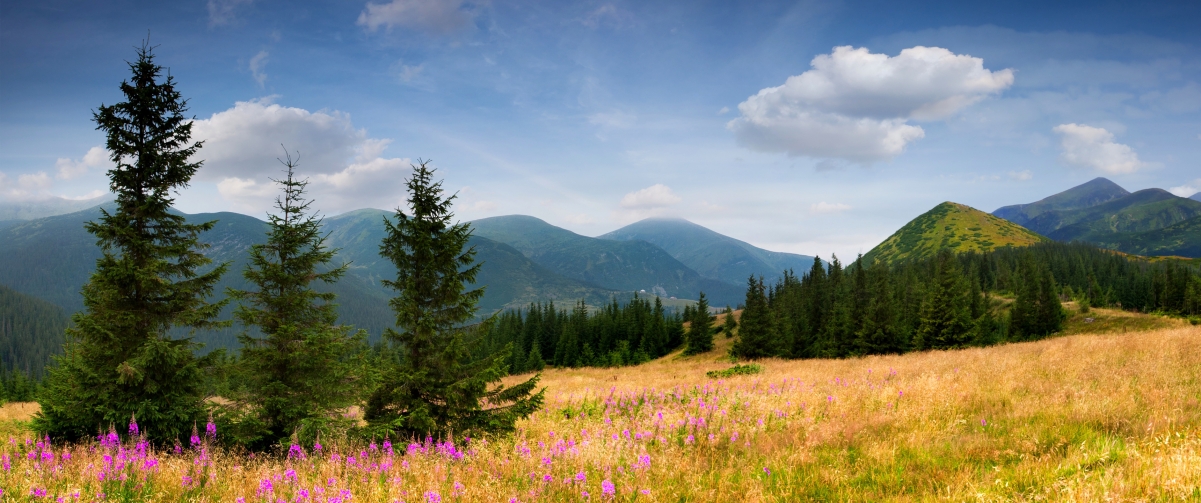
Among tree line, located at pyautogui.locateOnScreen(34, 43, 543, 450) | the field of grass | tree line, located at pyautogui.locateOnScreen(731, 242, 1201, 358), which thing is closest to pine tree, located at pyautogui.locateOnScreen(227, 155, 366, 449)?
tree line, located at pyautogui.locateOnScreen(34, 43, 543, 450)

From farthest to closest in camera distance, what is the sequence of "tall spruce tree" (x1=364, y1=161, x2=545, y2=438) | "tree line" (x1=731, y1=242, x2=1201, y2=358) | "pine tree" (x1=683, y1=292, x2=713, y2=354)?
"pine tree" (x1=683, y1=292, x2=713, y2=354) → "tree line" (x1=731, y1=242, x2=1201, y2=358) → "tall spruce tree" (x1=364, y1=161, x2=545, y2=438)

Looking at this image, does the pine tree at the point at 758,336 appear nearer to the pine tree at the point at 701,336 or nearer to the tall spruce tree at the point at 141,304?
the pine tree at the point at 701,336

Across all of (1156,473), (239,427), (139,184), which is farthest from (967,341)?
(139,184)

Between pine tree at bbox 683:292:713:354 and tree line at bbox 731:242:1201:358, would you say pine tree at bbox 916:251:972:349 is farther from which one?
pine tree at bbox 683:292:713:354

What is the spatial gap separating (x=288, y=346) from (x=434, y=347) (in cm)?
543

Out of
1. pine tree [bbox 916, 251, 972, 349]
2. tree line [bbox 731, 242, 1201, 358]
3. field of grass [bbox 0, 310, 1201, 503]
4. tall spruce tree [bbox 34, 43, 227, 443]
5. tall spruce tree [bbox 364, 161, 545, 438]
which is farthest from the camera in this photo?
tree line [bbox 731, 242, 1201, 358]

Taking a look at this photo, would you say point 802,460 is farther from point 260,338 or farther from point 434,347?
point 260,338

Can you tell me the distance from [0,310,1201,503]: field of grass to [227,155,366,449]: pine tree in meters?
2.87

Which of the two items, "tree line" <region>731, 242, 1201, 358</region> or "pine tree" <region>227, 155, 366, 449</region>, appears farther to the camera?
"tree line" <region>731, 242, 1201, 358</region>

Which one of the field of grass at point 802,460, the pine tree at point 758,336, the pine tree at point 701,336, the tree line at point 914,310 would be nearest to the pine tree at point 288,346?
the field of grass at point 802,460

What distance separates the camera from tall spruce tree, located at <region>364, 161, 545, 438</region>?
872cm

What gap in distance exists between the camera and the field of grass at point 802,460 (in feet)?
15.8

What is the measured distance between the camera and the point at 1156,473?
4.03 meters

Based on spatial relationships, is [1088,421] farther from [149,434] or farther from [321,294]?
[149,434]
